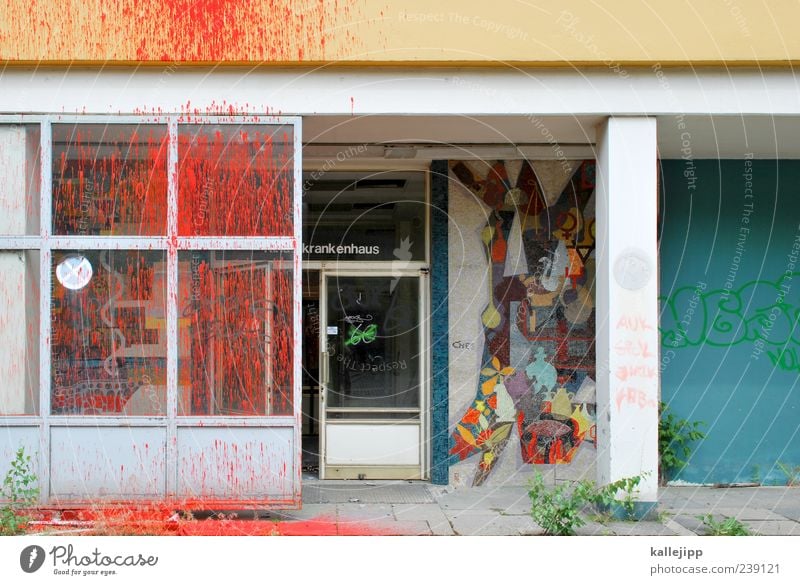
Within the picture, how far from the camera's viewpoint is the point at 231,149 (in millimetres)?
7820

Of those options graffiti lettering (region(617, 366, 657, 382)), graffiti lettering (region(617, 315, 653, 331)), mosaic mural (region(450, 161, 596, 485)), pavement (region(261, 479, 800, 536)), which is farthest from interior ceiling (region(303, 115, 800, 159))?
pavement (region(261, 479, 800, 536))

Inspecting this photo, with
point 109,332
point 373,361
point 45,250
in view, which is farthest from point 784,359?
point 45,250

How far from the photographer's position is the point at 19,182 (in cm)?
776

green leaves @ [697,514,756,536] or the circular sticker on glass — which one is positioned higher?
the circular sticker on glass

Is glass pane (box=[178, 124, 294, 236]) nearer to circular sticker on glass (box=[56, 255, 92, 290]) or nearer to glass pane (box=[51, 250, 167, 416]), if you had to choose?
glass pane (box=[51, 250, 167, 416])

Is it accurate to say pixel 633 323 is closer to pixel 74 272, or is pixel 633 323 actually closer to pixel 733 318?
pixel 733 318

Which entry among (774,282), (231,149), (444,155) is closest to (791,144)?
(774,282)

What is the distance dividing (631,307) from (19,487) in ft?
17.3

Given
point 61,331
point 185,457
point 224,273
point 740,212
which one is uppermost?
point 740,212

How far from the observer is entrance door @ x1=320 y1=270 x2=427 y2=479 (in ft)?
30.9

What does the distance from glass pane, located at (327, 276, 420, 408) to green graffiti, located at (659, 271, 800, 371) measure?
260cm

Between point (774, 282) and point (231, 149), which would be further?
point (774, 282)

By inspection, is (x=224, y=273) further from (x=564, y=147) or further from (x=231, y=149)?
(x=564, y=147)

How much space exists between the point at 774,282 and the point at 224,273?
18.4ft
